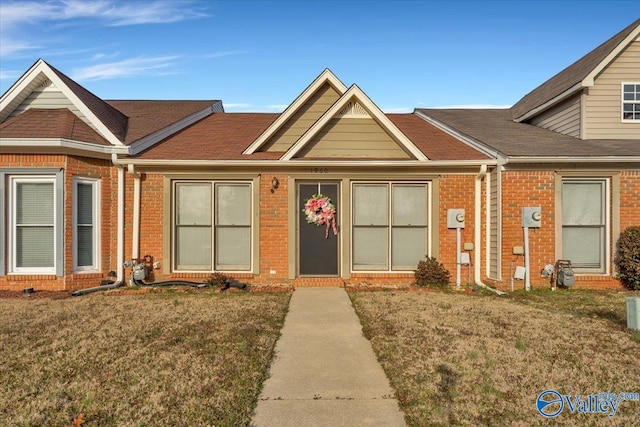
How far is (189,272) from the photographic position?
956cm

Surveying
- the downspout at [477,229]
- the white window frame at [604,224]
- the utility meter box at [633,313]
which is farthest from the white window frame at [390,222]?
the utility meter box at [633,313]

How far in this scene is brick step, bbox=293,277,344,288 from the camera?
30.3 feet

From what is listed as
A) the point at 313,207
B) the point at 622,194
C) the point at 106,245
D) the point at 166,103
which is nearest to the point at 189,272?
the point at 106,245

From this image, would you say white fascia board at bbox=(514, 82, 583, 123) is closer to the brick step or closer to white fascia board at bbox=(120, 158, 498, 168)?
white fascia board at bbox=(120, 158, 498, 168)

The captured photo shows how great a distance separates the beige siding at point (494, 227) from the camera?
9.21 meters

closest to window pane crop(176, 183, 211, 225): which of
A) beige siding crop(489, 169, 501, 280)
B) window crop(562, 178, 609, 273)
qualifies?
beige siding crop(489, 169, 501, 280)

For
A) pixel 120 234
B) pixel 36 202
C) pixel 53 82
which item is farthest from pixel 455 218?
pixel 53 82

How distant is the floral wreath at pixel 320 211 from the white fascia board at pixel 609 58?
7.43 m

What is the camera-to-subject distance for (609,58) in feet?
34.6

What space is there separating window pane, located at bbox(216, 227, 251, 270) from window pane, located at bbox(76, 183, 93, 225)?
9.55 ft

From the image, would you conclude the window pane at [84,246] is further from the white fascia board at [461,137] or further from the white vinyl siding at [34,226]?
the white fascia board at [461,137]

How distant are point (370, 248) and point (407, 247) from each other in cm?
90

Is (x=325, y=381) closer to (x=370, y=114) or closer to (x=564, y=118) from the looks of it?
(x=370, y=114)

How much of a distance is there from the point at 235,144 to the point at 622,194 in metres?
9.43
